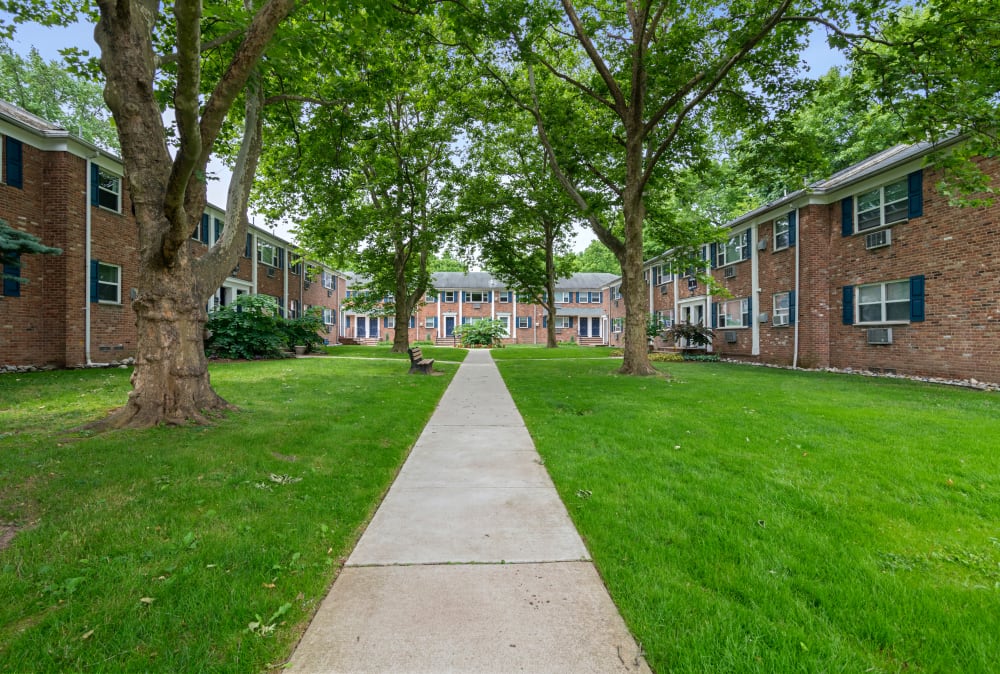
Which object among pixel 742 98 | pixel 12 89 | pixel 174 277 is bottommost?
pixel 174 277

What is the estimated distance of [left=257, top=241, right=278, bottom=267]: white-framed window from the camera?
78.6 feet

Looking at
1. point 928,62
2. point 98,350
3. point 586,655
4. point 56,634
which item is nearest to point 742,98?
point 928,62

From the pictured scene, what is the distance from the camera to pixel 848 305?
49.5ft

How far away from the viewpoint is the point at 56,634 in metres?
2.15

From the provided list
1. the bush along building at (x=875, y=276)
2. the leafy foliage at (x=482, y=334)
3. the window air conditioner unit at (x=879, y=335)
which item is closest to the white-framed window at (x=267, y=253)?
the leafy foliage at (x=482, y=334)

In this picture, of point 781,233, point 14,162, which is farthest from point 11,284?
point 781,233

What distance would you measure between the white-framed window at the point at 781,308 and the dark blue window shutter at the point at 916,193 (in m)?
4.63

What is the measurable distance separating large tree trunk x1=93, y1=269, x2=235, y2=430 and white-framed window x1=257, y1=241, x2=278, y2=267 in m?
19.4

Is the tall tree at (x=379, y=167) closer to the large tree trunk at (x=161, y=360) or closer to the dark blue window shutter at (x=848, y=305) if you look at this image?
the large tree trunk at (x=161, y=360)

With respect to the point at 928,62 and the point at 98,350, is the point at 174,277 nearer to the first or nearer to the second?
the point at 98,350

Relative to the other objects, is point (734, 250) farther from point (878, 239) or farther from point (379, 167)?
point (379, 167)

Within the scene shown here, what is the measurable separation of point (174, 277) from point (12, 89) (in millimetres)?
33057

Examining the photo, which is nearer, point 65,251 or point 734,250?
point 65,251

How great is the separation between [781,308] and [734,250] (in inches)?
176
